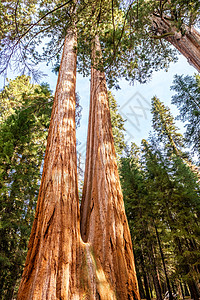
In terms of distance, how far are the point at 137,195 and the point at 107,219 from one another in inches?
394

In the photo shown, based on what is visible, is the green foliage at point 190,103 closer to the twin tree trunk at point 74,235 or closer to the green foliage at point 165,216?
the green foliage at point 165,216

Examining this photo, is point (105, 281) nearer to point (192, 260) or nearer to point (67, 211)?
point (67, 211)

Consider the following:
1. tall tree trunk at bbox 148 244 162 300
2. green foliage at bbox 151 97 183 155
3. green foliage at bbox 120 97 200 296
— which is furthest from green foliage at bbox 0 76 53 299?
green foliage at bbox 151 97 183 155

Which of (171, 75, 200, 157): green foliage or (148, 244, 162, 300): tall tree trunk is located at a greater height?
(171, 75, 200, 157): green foliage

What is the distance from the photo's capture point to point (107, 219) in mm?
1932

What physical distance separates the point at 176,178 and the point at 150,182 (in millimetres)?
1645

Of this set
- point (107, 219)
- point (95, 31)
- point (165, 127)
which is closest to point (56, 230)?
point (107, 219)

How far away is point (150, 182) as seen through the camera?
11.1 metres

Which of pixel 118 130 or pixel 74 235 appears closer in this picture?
pixel 74 235

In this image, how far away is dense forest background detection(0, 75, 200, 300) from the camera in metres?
7.41

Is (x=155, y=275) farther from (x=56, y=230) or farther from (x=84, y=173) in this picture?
(x=56, y=230)

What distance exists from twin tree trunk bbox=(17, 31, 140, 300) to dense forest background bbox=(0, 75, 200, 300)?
5.08 m

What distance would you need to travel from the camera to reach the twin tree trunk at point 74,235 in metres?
1.40

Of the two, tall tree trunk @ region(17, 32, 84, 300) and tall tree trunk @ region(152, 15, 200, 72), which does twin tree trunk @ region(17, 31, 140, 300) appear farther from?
tall tree trunk @ region(152, 15, 200, 72)
